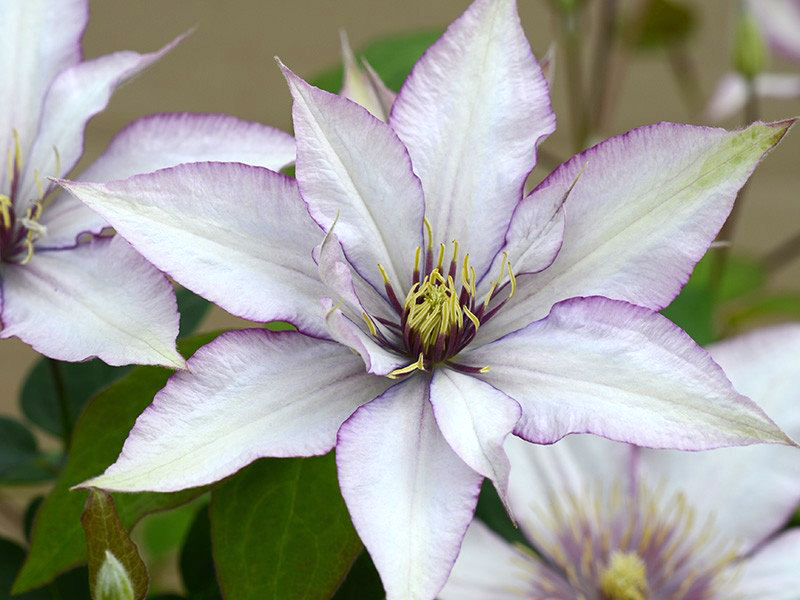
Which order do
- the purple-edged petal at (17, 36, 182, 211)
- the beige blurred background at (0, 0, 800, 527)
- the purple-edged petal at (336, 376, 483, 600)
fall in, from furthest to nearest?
the beige blurred background at (0, 0, 800, 527)
the purple-edged petal at (17, 36, 182, 211)
the purple-edged petal at (336, 376, 483, 600)

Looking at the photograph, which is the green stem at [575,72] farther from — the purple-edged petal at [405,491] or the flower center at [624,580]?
the purple-edged petal at [405,491]

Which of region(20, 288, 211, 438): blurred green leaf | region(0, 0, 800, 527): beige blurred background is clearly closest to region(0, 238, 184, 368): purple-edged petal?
region(20, 288, 211, 438): blurred green leaf

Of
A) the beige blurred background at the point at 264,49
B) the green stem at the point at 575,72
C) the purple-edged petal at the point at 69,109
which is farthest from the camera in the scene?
the beige blurred background at the point at 264,49

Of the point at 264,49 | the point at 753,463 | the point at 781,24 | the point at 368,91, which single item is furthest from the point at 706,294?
the point at 264,49

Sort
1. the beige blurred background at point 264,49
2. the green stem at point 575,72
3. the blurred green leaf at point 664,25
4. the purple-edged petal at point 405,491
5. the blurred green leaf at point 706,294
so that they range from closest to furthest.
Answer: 1. the purple-edged petal at point 405,491
2. the blurred green leaf at point 706,294
3. the green stem at point 575,72
4. the blurred green leaf at point 664,25
5. the beige blurred background at point 264,49

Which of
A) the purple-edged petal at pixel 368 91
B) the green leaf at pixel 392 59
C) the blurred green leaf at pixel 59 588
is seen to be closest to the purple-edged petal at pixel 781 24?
the green leaf at pixel 392 59

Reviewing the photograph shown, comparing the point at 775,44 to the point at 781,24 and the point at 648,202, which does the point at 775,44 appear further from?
the point at 648,202

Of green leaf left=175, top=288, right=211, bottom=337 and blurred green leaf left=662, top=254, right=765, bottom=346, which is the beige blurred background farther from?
green leaf left=175, top=288, right=211, bottom=337
